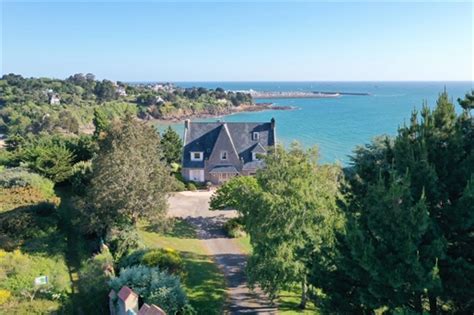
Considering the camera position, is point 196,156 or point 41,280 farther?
point 196,156

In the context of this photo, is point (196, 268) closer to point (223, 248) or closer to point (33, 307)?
point (223, 248)

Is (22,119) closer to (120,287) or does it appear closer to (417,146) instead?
(120,287)

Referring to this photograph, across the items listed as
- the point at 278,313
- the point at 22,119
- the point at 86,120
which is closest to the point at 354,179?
the point at 278,313

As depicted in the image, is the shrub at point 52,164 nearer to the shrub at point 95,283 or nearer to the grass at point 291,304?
the shrub at point 95,283

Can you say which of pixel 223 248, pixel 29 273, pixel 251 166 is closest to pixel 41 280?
pixel 29 273

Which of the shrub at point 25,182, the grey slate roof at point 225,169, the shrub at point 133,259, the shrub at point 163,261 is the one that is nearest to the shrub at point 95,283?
the shrub at point 133,259

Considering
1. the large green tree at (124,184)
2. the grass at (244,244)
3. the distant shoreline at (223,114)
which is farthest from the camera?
the distant shoreline at (223,114)

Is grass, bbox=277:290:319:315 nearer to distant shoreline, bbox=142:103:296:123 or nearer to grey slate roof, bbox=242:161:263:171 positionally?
grey slate roof, bbox=242:161:263:171
